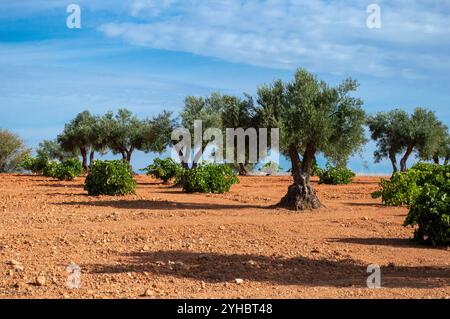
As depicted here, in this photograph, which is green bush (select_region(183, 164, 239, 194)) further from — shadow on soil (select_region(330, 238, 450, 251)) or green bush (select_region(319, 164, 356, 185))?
shadow on soil (select_region(330, 238, 450, 251))

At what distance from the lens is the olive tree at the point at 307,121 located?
67.6 feet

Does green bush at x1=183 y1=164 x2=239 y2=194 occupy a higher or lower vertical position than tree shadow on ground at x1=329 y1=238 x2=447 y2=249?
higher

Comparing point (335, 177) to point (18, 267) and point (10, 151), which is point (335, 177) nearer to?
point (18, 267)

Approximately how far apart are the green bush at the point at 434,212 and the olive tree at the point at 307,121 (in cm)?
721

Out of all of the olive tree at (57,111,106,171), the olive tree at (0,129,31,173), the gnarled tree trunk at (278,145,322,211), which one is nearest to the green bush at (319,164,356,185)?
the gnarled tree trunk at (278,145,322,211)

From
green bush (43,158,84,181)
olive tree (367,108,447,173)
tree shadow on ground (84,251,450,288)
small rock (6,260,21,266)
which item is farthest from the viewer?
olive tree (367,108,447,173)

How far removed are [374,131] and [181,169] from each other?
2002 cm

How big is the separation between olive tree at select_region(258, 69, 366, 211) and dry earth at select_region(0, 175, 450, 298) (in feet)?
5.48

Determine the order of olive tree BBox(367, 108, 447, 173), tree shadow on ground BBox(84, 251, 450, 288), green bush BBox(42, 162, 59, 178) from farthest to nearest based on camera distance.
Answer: olive tree BBox(367, 108, 447, 173) → green bush BBox(42, 162, 59, 178) → tree shadow on ground BBox(84, 251, 450, 288)

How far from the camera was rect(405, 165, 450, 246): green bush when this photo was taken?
12945 millimetres

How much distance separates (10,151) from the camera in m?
63.2

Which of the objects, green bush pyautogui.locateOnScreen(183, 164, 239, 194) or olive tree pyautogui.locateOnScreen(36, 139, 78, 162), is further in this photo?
olive tree pyautogui.locateOnScreen(36, 139, 78, 162)
